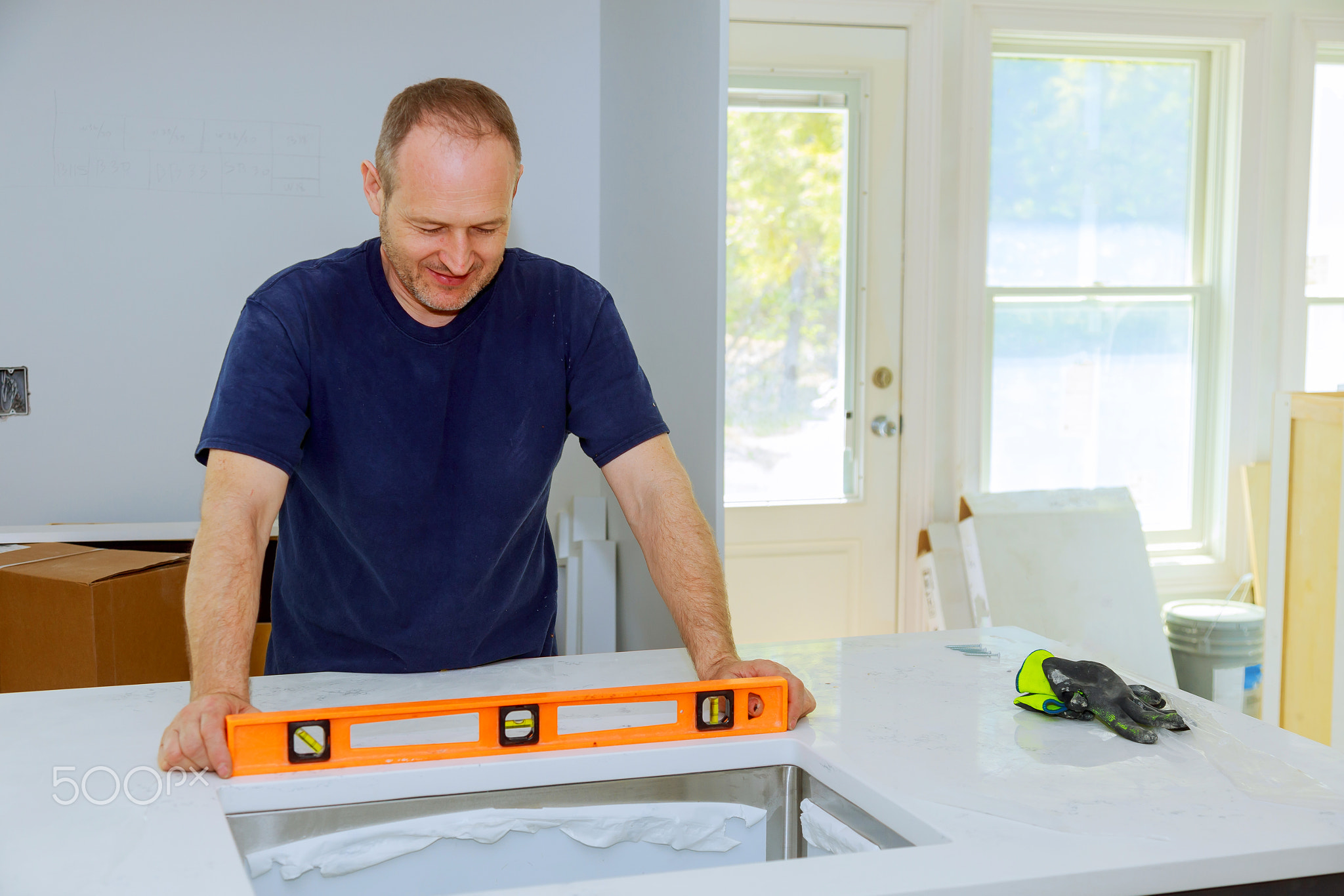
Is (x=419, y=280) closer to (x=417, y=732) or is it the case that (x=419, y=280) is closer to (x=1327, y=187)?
(x=417, y=732)

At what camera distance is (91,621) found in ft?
5.33

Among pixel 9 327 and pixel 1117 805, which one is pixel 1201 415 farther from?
pixel 9 327

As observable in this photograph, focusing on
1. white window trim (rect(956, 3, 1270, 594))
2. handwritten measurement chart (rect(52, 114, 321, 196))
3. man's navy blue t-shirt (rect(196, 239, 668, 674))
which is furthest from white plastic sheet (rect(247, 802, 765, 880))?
white window trim (rect(956, 3, 1270, 594))

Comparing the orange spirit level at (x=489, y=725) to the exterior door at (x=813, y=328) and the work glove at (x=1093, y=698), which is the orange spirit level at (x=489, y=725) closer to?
the work glove at (x=1093, y=698)

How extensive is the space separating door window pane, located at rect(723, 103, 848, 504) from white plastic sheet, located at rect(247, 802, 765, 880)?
2.08 metres

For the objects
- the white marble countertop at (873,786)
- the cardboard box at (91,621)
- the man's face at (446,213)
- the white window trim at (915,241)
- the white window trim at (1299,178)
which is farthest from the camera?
the white window trim at (1299,178)

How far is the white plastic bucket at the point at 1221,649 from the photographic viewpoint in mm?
3084

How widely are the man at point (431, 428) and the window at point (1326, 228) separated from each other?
9.63ft

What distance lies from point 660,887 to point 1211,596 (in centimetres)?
318

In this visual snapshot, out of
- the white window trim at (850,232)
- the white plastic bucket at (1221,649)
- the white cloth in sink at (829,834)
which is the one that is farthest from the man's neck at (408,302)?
the white plastic bucket at (1221,649)

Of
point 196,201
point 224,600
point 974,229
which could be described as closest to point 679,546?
point 224,600

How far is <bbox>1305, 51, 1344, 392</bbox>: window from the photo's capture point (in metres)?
3.39

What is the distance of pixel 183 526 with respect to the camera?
2.09 meters

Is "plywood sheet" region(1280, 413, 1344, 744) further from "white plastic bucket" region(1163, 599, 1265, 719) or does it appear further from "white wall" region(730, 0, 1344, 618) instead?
"white wall" region(730, 0, 1344, 618)
